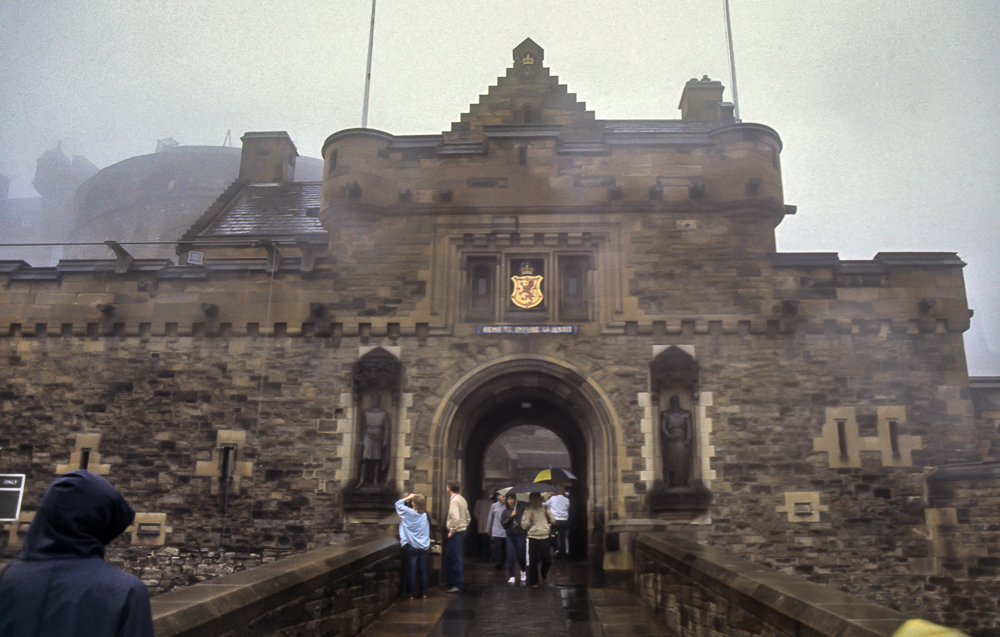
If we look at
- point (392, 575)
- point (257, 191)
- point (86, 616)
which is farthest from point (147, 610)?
point (257, 191)

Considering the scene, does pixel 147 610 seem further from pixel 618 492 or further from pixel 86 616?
pixel 618 492

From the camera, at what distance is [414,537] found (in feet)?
30.8

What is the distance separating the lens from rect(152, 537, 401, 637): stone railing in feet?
14.6

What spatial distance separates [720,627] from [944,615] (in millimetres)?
7367

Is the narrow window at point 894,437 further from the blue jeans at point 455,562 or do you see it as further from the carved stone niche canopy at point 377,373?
the carved stone niche canopy at point 377,373

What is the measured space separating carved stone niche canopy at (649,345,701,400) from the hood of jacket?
10.5 metres

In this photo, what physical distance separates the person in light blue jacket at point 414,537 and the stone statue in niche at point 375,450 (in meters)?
2.56

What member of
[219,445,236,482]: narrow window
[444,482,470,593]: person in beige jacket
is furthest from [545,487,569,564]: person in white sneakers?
[219,445,236,482]: narrow window

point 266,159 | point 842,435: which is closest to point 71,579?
point 842,435

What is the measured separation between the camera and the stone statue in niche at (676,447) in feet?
39.3

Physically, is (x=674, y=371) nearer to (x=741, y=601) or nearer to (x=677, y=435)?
(x=677, y=435)

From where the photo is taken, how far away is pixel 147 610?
252cm

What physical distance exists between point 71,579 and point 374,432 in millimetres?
9830

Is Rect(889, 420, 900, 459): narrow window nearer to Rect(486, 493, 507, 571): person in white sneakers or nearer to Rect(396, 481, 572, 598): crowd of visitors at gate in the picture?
Rect(396, 481, 572, 598): crowd of visitors at gate
